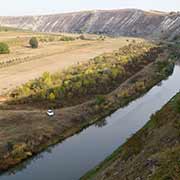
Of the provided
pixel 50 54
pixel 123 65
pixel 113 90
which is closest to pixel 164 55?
pixel 123 65

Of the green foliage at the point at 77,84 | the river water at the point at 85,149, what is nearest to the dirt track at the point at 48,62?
the green foliage at the point at 77,84

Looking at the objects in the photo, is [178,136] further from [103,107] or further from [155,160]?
[103,107]

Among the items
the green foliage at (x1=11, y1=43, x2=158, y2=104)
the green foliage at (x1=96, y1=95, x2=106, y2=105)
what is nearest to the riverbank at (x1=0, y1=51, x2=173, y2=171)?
the green foliage at (x1=96, y1=95, x2=106, y2=105)

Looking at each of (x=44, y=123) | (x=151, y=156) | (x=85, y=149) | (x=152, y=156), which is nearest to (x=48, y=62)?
(x=44, y=123)

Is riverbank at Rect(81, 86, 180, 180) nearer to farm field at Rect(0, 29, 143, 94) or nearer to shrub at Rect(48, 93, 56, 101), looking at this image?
shrub at Rect(48, 93, 56, 101)

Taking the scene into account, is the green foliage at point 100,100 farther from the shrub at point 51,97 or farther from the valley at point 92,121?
the shrub at point 51,97
